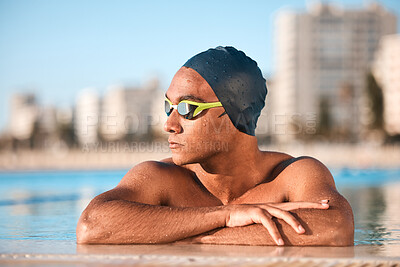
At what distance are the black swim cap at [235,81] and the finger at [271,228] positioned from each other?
58cm

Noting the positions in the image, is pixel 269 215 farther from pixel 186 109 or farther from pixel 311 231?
pixel 186 109

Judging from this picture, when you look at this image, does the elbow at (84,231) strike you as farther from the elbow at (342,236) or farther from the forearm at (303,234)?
the elbow at (342,236)

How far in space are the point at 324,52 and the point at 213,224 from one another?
122 metres

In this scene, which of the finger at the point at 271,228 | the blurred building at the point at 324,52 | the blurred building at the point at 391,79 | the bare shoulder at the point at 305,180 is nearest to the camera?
the finger at the point at 271,228

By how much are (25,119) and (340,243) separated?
662 feet

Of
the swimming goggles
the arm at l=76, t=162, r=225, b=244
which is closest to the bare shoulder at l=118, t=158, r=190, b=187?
the arm at l=76, t=162, r=225, b=244

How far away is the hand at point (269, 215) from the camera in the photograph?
2746 mm

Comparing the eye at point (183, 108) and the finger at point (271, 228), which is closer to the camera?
the finger at point (271, 228)

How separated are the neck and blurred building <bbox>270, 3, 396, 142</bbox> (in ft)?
371

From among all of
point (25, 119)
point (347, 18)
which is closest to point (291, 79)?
point (347, 18)

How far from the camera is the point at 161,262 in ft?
7.54

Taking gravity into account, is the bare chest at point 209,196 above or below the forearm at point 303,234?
above

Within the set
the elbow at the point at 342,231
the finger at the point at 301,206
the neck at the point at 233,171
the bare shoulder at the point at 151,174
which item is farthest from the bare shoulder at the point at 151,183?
the elbow at the point at 342,231

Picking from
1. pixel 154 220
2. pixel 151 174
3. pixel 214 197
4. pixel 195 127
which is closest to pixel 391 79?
pixel 214 197
